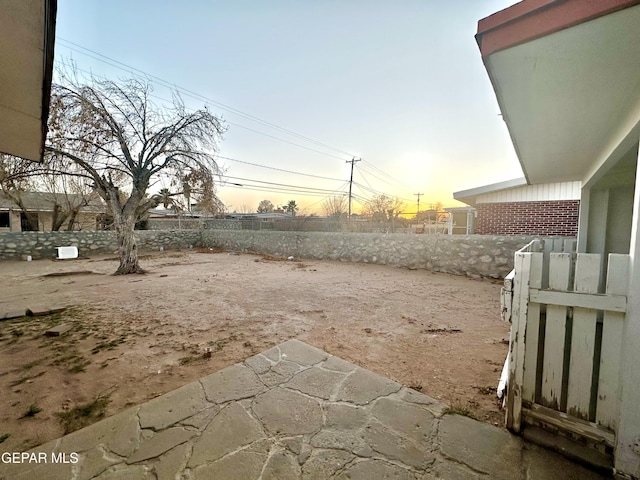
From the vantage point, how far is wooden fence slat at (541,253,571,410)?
132 cm

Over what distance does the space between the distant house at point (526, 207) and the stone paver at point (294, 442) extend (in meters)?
9.15

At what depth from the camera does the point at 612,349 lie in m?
1.20

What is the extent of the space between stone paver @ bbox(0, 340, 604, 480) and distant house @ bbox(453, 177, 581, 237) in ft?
30.0

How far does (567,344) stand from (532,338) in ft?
1.19

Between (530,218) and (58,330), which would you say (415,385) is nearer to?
(58,330)

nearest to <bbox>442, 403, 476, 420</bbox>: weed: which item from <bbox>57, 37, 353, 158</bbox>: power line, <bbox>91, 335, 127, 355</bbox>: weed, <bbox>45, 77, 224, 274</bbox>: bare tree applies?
<bbox>91, 335, 127, 355</bbox>: weed

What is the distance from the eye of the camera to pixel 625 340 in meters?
1.15

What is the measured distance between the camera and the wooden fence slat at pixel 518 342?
55.2 inches

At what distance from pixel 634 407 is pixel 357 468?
1.29m

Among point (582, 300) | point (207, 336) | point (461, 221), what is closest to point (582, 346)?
point (582, 300)

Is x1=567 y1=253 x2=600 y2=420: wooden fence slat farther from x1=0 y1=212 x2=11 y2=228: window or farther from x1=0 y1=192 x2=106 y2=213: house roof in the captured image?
x1=0 y1=212 x2=11 y2=228: window

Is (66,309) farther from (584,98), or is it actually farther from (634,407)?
(584,98)

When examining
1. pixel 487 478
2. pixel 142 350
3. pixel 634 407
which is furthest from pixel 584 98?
pixel 142 350

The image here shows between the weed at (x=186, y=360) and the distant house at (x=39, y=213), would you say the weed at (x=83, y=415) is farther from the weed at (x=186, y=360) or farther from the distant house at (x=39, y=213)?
the distant house at (x=39, y=213)
